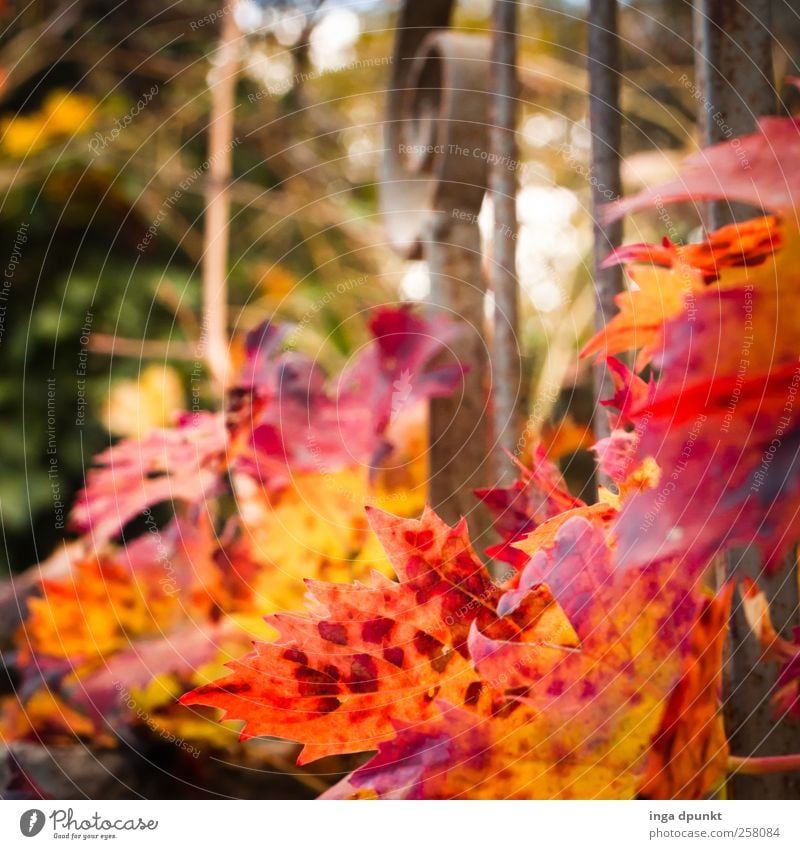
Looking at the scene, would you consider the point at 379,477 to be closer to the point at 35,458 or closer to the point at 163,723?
the point at 163,723

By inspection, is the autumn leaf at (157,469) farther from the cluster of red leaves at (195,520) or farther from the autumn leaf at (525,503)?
the autumn leaf at (525,503)

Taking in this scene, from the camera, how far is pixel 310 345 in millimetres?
913

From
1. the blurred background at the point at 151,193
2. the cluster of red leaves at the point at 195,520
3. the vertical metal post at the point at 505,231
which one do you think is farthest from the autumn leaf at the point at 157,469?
the blurred background at the point at 151,193

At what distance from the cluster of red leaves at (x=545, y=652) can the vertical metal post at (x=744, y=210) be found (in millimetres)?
14

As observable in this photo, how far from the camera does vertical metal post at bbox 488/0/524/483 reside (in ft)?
0.99

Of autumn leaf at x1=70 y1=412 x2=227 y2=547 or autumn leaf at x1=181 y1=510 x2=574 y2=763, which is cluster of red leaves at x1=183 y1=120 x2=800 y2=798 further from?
autumn leaf at x1=70 y1=412 x2=227 y2=547

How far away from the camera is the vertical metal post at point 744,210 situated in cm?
22

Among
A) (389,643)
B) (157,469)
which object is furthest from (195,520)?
(389,643)

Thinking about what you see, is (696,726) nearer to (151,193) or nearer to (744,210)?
(744,210)

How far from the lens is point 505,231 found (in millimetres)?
302

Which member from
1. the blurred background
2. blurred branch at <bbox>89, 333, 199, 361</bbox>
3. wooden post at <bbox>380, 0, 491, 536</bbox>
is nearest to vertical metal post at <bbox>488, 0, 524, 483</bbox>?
wooden post at <bbox>380, 0, 491, 536</bbox>

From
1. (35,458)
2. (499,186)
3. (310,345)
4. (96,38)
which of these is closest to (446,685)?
(499,186)

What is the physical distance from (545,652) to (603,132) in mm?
154

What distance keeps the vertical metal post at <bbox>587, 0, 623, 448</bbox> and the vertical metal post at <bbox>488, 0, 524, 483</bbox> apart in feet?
0.18
